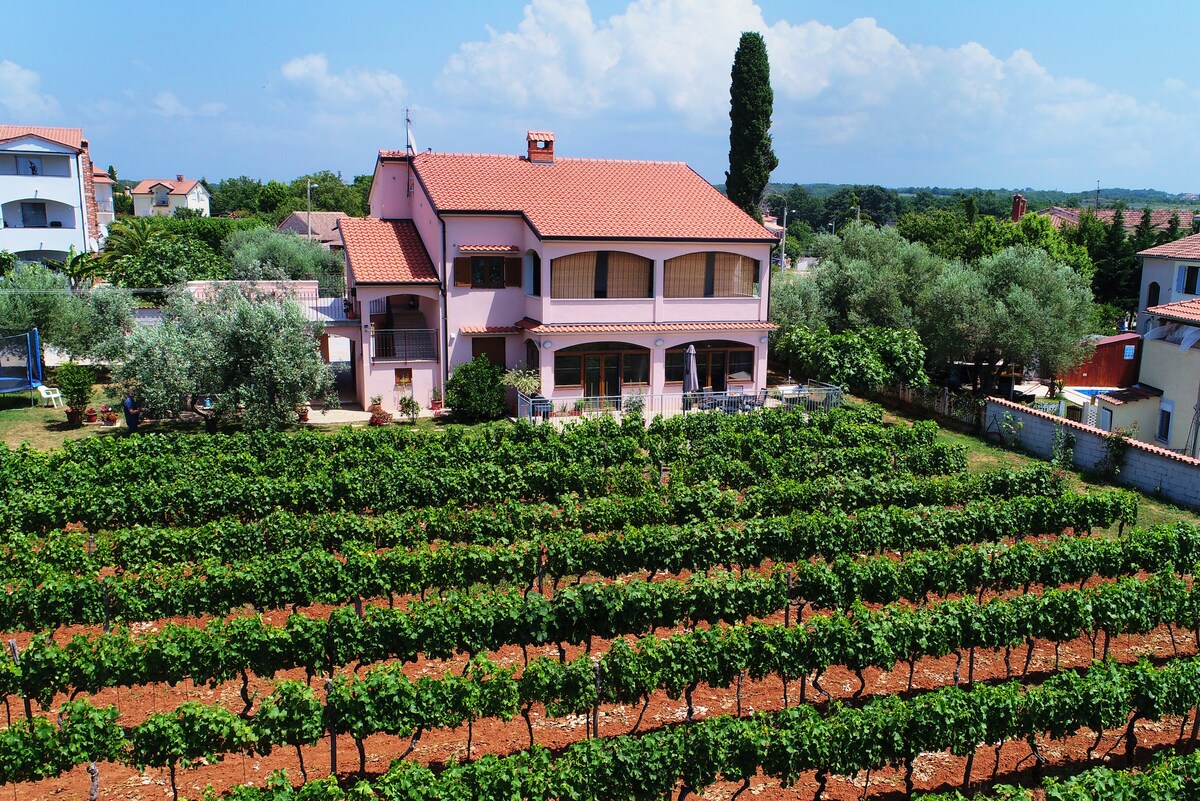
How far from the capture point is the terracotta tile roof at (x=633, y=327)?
32531 millimetres

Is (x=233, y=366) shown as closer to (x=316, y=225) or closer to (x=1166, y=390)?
(x=1166, y=390)

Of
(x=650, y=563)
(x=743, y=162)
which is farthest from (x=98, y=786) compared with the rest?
(x=743, y=162)

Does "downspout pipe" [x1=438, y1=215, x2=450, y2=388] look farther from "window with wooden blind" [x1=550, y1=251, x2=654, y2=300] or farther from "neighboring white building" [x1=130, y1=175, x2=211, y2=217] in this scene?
"neighboring white building" [x1=130, y1=175, x2=211, y2=217]

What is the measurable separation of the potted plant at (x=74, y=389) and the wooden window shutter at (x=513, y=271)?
14695 mm

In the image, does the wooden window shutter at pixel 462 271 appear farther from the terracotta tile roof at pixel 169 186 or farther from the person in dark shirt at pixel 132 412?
the terracotta tile roof at pixel 169 186

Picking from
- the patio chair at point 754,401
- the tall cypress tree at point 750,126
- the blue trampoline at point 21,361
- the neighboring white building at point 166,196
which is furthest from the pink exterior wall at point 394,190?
the neighboring white building at point 166,196

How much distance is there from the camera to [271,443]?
84.2 feet

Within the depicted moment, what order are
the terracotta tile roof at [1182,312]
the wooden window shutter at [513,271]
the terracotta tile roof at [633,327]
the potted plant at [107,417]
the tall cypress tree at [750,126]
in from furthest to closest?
the tall cypress tree at [750,126]
the wooden window shutter at [513,271]
the terracotta tile roof at [633,327]
the potted plant at [107,417]
the terracotta tile roof at [1182,312]

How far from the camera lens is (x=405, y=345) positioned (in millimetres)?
33938

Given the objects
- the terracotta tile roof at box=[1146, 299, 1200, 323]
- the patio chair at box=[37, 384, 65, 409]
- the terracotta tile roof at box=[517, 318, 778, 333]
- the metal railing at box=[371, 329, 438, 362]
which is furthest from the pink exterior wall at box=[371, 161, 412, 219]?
the terracotta tile roof at box=[1146, 299, 1200, 323]

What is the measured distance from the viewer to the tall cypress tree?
161 ft

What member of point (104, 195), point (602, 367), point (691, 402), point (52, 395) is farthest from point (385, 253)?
point (104, 195)

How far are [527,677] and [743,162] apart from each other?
41.6 meters

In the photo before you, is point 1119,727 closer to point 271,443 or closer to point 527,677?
point 527,677
